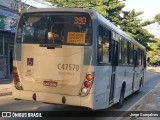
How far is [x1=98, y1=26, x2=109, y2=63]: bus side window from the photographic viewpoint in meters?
9.33

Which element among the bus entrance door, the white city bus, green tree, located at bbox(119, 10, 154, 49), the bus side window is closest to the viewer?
the white city bus

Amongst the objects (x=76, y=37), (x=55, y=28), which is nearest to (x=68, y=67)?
(x=76, y=37)

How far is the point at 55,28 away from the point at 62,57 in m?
0.86

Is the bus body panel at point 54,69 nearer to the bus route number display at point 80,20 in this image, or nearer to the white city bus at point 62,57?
the white city bus at point 62,57

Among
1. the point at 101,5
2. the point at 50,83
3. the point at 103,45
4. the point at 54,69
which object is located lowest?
the point at 50,83

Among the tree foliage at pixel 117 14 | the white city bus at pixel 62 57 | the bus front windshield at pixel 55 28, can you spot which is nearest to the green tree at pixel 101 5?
the tree foliage at pixel 117 14

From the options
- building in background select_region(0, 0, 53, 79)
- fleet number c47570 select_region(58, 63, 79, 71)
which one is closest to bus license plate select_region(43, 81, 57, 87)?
fleet number c47570 select_region(58, 63, 79, 71)

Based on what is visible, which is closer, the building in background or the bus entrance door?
the bus entrance door

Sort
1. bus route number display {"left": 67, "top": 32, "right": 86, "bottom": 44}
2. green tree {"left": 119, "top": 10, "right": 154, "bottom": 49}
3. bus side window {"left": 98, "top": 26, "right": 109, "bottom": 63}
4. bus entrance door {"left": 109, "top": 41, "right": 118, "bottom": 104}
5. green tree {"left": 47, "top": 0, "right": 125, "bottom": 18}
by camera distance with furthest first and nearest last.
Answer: green tree {"left": 119, "top": 10, "right": 154, "bottom": 49} → green tree {"left": 47, "top": 0, "right": 125, "bottom": 18} → bus entrance door {"left": 109, "top": 41, "right": 118, "bottom": 104} → bus side window {"left": 98, "top": 26, "right": 109, "bottom": 63} → bus route number display {"left": 67, "top": 32, "right": 86, "bottom": 44}

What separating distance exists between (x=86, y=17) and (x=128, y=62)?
5.87 meters

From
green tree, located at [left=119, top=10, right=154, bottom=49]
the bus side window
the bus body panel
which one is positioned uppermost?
green tree, located at [left=119, top=10, right=154, bottom=49]

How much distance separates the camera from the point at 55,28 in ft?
30.6

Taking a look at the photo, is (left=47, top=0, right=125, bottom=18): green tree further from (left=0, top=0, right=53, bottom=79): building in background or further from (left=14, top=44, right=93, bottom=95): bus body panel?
(left=14, top=44, right=93, bottom=95): bus body panel

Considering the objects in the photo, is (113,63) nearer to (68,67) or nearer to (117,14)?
(68,67)
